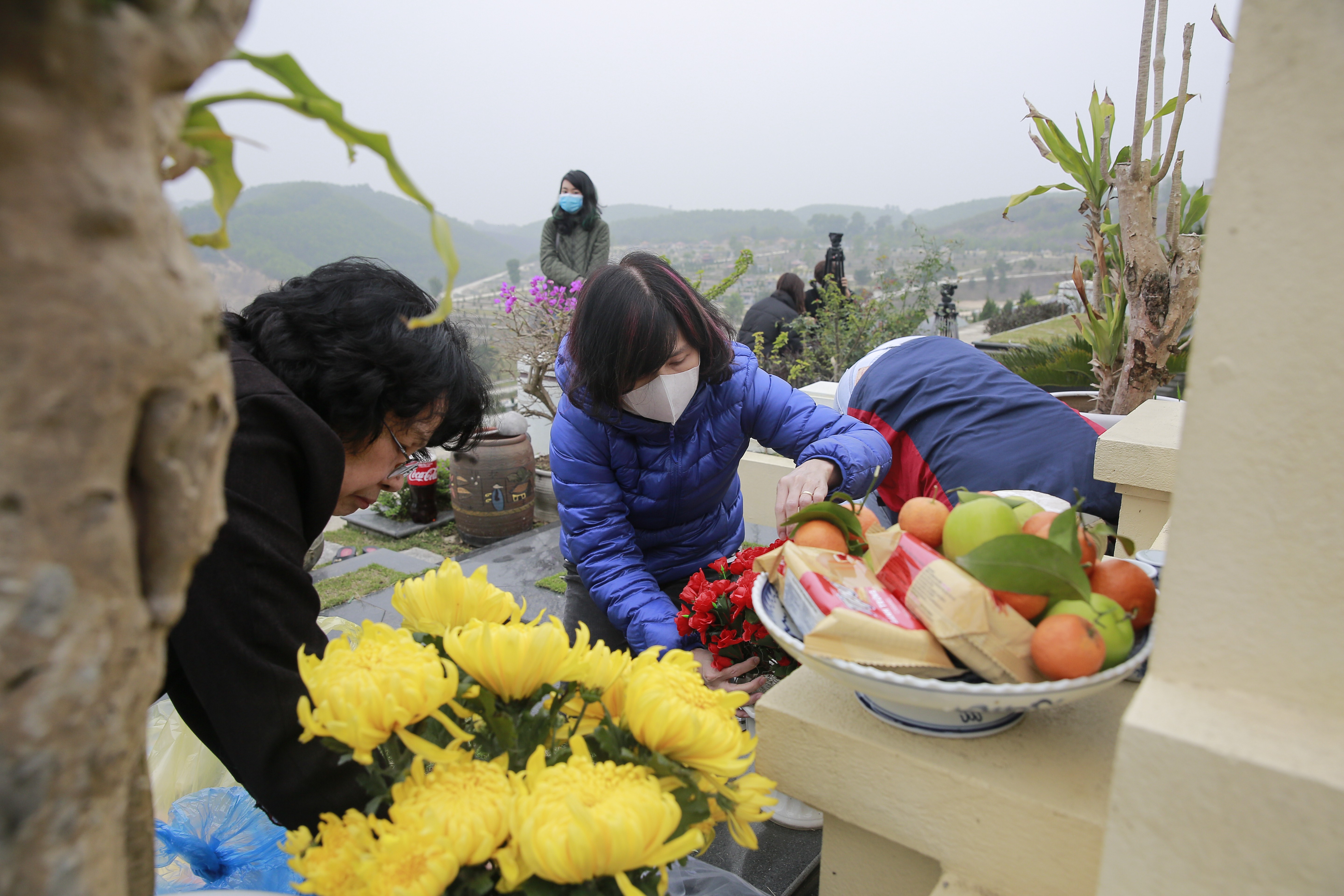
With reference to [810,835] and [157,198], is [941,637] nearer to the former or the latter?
[157,198]

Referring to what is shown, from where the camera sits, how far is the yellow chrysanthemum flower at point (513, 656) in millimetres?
680

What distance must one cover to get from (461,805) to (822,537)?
631mm

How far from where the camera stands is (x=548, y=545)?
17.2 ft

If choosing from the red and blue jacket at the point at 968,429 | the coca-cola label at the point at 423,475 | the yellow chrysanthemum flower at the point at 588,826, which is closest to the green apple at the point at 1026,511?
the yellow chrysanthemum flower at the point at 588,826

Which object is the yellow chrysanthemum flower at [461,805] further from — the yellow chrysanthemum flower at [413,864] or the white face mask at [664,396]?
the white face mask at [664,396]

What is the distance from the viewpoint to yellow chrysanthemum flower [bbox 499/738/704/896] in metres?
0.60

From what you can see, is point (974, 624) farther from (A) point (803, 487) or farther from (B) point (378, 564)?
(B) point (378, 564)

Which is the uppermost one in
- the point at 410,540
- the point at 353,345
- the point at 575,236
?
the point at 575,236

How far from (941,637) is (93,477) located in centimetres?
77

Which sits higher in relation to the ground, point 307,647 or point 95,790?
point 95,790

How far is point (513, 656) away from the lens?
68 centimetres

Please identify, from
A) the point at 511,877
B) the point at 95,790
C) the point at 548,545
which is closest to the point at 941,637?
the point at 511,877

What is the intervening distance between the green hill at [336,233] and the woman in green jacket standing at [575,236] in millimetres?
11709

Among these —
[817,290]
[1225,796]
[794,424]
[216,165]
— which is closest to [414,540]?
[794,424]
